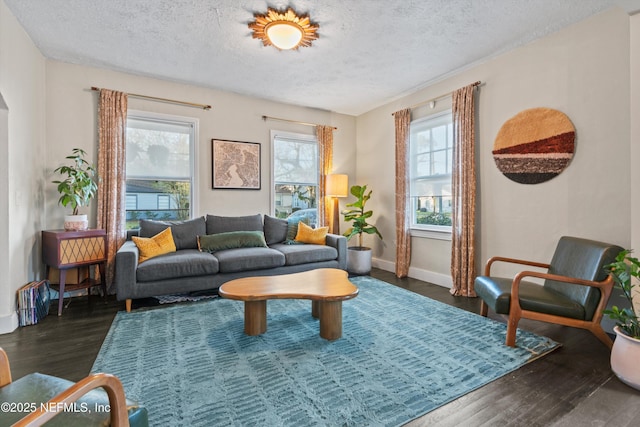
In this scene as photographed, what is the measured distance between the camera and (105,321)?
9.32 feet

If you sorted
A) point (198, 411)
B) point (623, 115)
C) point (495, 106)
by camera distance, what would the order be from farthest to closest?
point (495, 106) < point (623, 115) < point (198, 411)

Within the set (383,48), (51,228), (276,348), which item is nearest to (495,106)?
(383,48)

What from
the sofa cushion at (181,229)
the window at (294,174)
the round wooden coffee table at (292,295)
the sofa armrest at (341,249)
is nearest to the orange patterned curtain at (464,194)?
the sofa armrest at (341,249)

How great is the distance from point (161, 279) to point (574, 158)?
435cm

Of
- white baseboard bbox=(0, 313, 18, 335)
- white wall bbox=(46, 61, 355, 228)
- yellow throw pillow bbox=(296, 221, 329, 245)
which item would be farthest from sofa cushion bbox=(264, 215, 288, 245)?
white baseboard bbox=(0, 313, 18, 335)

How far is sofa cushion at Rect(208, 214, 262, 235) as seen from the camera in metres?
4.16

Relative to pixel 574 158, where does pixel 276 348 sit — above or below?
below

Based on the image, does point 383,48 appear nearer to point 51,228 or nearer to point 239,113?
point 239,113

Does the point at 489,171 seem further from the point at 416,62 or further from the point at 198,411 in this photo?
the point at 198,411

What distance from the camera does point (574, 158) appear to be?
2.82 meters

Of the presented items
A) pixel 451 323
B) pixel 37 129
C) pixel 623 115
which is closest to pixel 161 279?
pixel 37 129

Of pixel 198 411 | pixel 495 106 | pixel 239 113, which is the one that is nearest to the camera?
pixel 198 411

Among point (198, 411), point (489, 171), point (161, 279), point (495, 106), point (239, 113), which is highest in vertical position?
point (239, 113)

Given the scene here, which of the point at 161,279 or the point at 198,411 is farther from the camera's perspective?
the point at 161,279
